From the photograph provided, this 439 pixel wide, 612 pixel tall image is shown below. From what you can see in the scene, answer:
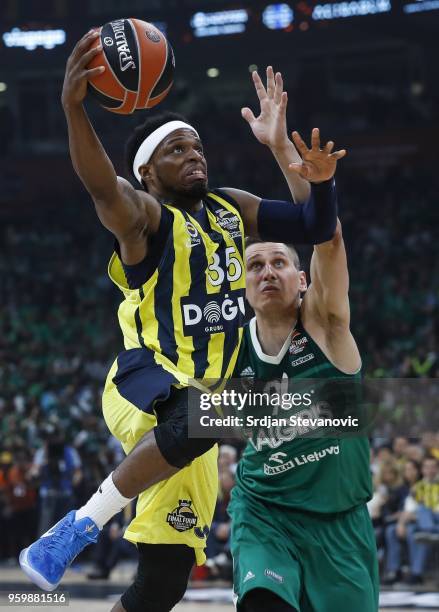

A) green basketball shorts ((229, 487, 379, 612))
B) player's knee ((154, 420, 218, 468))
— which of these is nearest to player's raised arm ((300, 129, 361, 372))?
green basketball shorts ((229, 487, 379, 612))

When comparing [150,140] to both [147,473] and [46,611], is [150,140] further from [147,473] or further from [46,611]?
[46,611]

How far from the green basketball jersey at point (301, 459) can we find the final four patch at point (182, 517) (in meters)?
0.25

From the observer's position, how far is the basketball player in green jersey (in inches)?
171

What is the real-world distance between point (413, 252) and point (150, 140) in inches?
555

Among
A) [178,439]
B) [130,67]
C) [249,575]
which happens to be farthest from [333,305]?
[130,67]

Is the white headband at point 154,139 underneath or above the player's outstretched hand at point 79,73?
underneath

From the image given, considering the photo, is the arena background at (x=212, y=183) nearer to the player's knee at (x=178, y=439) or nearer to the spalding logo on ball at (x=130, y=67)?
the player's knee at (x=178, y=439)

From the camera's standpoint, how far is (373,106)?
2119cm

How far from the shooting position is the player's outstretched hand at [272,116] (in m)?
4.83

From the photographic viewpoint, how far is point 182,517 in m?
4.62

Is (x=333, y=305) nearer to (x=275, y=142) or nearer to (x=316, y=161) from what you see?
(x=316, y=161)

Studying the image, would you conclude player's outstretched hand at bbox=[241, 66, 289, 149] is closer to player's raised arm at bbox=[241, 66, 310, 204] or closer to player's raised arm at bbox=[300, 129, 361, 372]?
player's raised arm at bbox=[241, 66, 310, 204]

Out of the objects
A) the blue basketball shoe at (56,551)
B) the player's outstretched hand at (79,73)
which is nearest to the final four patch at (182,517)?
the blue basketball shoe at (56,551)

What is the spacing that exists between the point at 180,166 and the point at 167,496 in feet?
4.71
